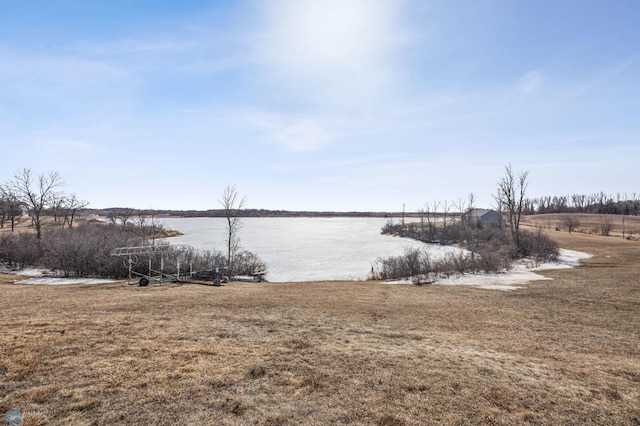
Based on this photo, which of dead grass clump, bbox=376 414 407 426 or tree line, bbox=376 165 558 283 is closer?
dead grass clump, bbox=376 414 407 426

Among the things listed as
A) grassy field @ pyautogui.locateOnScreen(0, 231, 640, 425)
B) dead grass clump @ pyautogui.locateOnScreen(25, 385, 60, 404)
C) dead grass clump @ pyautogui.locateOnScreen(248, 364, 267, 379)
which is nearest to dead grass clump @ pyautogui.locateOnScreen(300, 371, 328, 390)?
grassy field @ pyautogui.locateOnScreen(0, 231, 640, 425)

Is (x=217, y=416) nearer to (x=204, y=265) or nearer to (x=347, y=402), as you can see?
(x=347, y=402)

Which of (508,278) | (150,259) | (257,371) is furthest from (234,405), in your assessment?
(508,278)

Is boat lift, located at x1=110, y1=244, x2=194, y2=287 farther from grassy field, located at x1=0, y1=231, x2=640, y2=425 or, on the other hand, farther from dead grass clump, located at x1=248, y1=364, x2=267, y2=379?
dead grass clump, located at x1=248, y1=364, x2=267, y2=379

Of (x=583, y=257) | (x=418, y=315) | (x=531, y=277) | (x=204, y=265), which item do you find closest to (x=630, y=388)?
(x=418, y=315)

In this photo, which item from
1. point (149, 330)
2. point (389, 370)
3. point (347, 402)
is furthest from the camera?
point (149, 330)

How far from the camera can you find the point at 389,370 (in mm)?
6578

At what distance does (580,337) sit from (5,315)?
1710 centimetres

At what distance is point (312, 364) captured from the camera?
6.79 m

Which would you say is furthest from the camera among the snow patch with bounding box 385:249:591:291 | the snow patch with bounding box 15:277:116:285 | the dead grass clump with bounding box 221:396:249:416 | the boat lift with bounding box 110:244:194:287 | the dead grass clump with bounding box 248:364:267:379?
the snow patch with bounding box 385:249:591:291

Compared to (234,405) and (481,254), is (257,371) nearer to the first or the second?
(234,405)

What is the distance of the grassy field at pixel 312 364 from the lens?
4984mm

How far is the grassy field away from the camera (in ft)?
16.4

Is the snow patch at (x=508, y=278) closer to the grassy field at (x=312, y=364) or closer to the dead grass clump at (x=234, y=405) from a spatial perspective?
the grassy field at (x=312, y=364)
